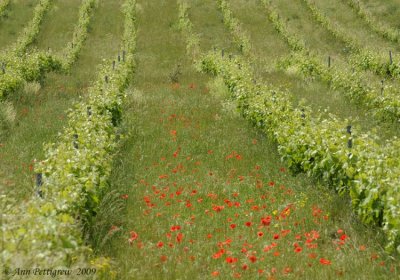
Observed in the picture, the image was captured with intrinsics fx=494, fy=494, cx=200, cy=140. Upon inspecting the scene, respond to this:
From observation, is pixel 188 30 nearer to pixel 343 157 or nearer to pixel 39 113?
pixel 39 113

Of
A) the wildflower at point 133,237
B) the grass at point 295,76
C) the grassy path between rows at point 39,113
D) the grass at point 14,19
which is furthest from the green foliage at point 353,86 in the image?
the grass at point 14,19

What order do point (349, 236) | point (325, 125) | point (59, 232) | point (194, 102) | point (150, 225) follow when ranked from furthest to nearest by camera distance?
point (194, 102)
point (325, 125)
point (150, 225)
point (349, 236)
point (59, 232)

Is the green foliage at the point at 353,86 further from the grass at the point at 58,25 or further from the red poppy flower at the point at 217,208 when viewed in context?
the grass at the point at 58,25

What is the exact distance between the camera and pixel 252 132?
12.1m

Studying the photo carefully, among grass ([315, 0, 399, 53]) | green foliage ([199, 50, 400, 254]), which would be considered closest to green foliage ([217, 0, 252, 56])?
grass ([315, 0, 399, 53])

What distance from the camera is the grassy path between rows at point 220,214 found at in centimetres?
577

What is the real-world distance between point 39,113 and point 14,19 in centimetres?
2541

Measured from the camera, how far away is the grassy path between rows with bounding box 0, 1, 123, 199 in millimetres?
8992

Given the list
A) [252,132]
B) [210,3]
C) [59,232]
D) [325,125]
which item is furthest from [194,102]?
[210,3]

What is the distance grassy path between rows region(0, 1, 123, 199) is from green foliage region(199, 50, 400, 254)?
4.27 m

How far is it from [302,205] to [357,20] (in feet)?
104

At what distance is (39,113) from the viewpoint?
1432 cm

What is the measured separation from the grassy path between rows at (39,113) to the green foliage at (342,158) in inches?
168

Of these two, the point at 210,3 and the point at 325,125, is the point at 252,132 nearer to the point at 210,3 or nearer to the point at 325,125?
the point at 325,125
